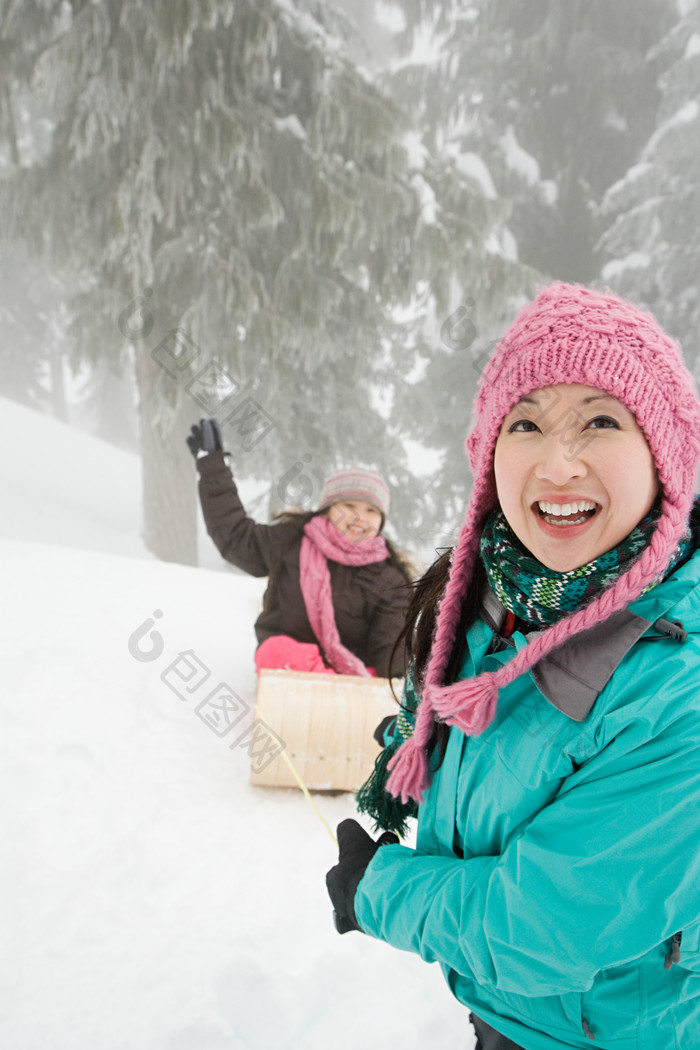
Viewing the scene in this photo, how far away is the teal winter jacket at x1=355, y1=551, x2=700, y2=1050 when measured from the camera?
0.76m

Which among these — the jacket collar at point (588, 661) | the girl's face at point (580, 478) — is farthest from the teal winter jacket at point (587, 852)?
the girl's face at point (580, 478)

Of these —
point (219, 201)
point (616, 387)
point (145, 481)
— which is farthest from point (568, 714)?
point (145, 481)

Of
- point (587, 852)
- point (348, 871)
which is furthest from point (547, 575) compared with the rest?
point (348, 871)

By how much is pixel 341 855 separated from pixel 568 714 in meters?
0.68

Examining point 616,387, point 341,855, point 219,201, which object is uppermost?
point 219,201

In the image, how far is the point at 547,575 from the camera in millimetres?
931

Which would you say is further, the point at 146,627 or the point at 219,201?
the point at 219,201

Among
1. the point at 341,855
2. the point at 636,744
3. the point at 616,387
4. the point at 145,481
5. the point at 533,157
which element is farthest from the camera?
the point at 533,157

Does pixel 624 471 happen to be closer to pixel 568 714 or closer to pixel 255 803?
pixel 568 714

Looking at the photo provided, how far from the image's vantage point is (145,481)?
800 cm

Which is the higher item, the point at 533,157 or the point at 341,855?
the point at 533,157

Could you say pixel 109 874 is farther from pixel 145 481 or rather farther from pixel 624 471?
pixel 145 481

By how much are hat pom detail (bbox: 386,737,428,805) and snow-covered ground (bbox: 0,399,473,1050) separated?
910 mm

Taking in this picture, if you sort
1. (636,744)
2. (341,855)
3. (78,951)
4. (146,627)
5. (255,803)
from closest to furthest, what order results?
(636,744) < (341,855) < (78,951) < (255,803) < (146,627)
